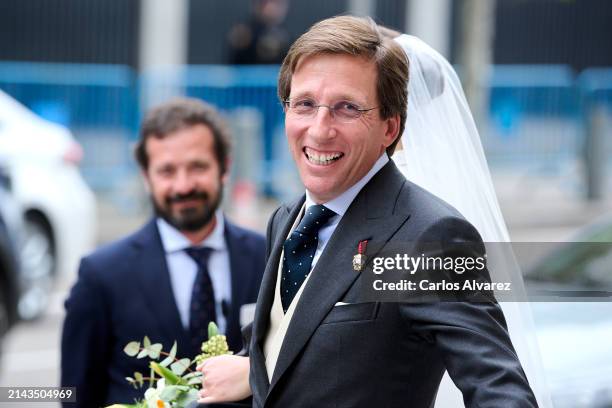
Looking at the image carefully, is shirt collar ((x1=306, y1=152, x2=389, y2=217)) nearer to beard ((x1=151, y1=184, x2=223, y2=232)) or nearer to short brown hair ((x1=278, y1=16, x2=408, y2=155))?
short brown hair ((x1=278, y1=16, x2=408, y2=155))

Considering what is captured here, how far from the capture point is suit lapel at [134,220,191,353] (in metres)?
3.84

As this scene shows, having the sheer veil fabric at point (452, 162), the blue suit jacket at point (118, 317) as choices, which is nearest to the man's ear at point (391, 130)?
the sheer veil fabric at point (452, 162)

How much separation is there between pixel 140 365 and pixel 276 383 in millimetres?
1241

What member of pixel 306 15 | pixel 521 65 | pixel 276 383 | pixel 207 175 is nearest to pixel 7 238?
pixel 207 175

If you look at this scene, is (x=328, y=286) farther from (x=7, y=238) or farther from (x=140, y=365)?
(x=7, y=238)

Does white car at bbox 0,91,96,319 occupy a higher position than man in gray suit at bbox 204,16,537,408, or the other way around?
white car at bbox 0,91,96,319

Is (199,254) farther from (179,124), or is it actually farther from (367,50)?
(367,50)

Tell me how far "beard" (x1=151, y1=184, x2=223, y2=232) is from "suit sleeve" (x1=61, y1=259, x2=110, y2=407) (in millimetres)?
346

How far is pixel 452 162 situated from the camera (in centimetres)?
336

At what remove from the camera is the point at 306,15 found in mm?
18781

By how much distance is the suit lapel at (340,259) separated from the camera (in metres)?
2.54

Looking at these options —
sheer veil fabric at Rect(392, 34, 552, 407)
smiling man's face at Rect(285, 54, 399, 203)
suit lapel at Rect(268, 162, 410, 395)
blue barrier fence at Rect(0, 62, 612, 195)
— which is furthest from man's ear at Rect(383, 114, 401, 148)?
blue barrier fence at Rect(0, 62, 612, 195)

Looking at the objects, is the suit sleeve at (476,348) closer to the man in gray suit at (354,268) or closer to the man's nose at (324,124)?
the man in gray suit at (354,268)

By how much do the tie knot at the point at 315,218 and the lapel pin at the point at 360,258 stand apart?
5.6 inches
